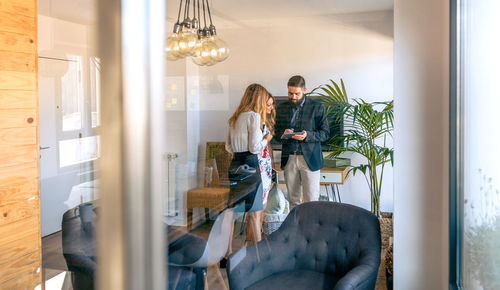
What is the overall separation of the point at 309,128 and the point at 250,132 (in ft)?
1.08

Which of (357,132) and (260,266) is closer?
(260,266)

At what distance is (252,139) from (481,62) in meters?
1.43

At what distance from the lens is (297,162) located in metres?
2.64

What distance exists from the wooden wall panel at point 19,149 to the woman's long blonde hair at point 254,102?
1014 millimetres

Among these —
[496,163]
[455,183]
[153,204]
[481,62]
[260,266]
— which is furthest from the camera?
[260,266]

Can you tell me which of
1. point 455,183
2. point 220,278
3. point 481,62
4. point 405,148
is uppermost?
point 481,62

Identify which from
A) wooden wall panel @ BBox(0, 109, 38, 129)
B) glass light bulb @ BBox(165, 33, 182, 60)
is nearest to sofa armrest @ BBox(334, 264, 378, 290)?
glass light bulb @ BBox(165, 33, 182, 60)

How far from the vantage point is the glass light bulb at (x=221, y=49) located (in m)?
2.58

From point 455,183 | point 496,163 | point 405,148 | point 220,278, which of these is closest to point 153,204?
point 496,163

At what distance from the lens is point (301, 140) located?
262cm

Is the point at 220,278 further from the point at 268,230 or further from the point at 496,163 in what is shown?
the point at 496,163

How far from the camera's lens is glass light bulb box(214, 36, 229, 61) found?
2579 millimetres

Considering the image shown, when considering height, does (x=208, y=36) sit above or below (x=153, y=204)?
above

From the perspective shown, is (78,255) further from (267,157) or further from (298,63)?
(298,63)
